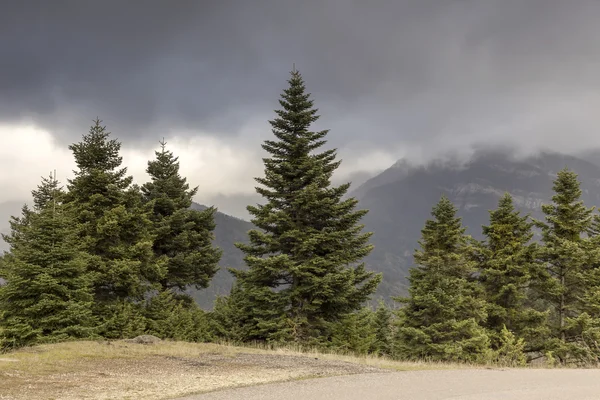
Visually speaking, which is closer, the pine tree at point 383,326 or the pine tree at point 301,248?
the pine tree at point 301,248

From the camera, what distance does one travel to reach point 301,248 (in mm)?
20141

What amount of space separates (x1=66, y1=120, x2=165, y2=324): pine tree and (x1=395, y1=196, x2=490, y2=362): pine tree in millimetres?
14816

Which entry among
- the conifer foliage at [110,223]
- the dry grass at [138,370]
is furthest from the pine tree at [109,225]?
the dry grass at [138,370]

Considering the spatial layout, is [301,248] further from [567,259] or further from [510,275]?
[567,259]

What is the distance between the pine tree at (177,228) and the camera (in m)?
27.8

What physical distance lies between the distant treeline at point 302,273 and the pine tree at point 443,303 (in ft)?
0.29

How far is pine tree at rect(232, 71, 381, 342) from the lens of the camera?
2014 centimetres

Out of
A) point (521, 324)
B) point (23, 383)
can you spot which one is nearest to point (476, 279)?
point (521, 324)

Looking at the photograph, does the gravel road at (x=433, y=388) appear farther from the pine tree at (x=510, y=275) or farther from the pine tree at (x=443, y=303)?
the pine tree at (x=510, y=275)

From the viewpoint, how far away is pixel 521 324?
82.2 ft

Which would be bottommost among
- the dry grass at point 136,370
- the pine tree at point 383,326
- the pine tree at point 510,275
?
the pine tree at point 383,326

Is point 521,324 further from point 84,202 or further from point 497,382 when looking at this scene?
point 84,202

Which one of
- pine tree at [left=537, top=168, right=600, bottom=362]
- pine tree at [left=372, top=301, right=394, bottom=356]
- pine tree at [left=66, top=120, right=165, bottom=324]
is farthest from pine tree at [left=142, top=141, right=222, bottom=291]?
pine tree at [left=537, top=168, right=600, bottom=362]

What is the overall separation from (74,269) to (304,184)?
12.0 m
